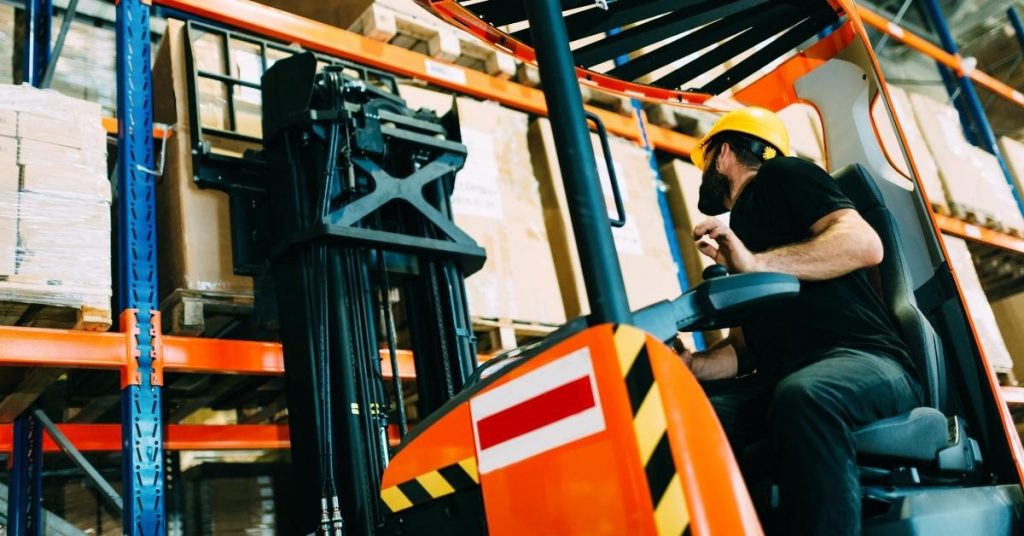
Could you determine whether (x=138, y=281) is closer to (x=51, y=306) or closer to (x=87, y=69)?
(x=51, y=306)

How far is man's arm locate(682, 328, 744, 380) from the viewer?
242 cm

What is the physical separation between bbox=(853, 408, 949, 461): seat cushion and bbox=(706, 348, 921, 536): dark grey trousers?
1.0 inches

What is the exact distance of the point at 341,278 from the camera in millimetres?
3113

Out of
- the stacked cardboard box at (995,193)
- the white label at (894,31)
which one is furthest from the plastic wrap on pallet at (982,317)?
the white label at (894,31)

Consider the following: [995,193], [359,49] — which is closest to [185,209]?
[359,49]

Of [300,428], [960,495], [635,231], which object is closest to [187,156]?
[300,428]

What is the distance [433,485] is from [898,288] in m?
1.21

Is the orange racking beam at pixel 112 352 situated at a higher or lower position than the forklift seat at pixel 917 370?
higher

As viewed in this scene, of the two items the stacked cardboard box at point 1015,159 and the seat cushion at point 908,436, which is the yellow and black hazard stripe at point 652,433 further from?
the stacked cardboard box at point 1015,159

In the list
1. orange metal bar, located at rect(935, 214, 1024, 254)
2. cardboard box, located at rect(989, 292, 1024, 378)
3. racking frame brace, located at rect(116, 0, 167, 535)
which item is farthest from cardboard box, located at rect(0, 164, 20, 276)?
cardboard box, located at rect(989, 292, 1024, 378)

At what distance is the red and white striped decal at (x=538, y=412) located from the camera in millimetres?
1314

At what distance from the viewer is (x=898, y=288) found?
2.06 metres

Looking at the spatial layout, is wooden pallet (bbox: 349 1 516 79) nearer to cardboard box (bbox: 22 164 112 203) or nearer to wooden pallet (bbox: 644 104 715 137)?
wooden pallet (bbox: 644 104 715 137)

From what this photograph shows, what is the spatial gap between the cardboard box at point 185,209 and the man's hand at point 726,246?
7.08ft
